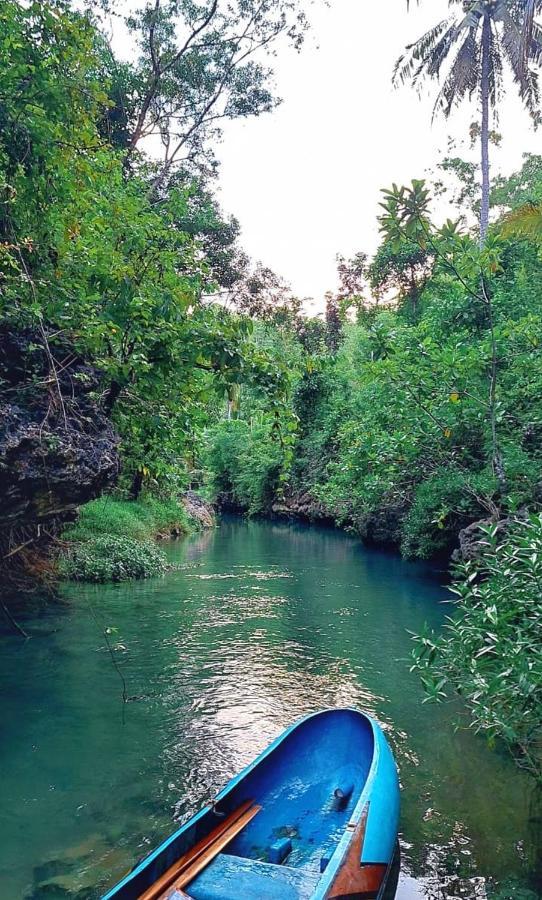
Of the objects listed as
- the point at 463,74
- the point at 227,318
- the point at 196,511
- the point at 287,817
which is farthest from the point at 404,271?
the point at 287,817

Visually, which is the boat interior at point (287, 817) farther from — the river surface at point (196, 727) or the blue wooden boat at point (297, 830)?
the river surface at point (196, 727)

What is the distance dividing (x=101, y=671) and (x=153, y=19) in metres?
15.1

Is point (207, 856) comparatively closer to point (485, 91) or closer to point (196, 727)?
point (196, 727)

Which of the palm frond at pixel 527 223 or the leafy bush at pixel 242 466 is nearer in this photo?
the palm frond at pixel 527 223

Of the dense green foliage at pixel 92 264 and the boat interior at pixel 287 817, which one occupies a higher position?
the dense green foliage at pixel 92 264

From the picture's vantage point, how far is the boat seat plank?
354 cm

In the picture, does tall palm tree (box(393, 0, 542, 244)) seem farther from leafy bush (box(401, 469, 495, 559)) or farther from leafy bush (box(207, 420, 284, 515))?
leafy bush (box(207, 420, 284, 515))

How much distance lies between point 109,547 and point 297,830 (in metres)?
11.8

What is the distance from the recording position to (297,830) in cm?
452

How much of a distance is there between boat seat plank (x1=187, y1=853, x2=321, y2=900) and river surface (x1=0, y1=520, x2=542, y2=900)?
0.94 meters

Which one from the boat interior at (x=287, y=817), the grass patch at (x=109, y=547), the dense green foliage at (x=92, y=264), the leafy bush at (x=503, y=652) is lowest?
the boat interior at (x=287, y=817)

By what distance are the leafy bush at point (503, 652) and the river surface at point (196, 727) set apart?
1.09 meters

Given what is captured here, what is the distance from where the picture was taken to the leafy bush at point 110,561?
14508mm

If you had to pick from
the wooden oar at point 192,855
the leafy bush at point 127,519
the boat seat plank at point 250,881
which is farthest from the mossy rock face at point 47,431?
the leafy bush at point 127,519
